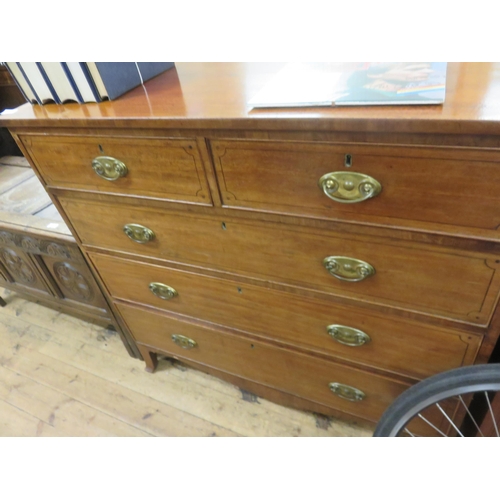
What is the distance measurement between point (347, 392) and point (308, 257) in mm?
483

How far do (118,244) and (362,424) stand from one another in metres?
0.98

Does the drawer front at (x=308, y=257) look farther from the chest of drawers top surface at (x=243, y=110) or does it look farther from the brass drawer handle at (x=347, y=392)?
the brass drawer handle at (x=347, y=392)

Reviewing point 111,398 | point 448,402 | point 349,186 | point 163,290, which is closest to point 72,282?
point 111,398

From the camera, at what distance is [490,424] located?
889 mm

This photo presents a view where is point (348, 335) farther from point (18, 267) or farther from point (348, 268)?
point (18, 267)

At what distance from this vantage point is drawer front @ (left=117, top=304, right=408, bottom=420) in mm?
980

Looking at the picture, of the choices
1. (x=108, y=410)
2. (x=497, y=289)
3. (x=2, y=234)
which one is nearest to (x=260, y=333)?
(x=497, y=289)

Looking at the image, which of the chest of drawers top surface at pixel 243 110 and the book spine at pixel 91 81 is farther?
the book spine at pixel 91 81

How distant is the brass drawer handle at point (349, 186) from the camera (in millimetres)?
602

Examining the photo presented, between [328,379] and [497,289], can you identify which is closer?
[497,289]

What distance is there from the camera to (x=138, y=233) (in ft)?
3.11

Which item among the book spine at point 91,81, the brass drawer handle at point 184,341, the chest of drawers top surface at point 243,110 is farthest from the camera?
the brass drawer handle at point 184,341

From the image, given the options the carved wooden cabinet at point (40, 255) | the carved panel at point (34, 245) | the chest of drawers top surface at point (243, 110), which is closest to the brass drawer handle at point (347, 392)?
the chest of drawers top surface at point (243, 110)
